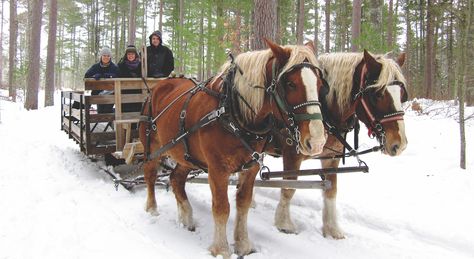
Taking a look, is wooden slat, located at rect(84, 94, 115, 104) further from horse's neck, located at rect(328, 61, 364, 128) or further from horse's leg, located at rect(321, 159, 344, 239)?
horse's neck, located at rect(328, 61, 364, 128)

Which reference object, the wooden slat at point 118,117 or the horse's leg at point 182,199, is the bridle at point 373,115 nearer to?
the horse's leg at point 182,199

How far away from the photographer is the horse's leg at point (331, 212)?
454 centimetres

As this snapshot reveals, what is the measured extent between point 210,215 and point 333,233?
62.6 inches

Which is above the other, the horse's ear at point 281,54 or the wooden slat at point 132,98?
the horse's ear at point 281,54

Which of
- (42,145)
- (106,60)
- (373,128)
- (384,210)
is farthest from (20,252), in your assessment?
(42,145)

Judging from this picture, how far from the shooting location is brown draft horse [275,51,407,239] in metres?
3.53

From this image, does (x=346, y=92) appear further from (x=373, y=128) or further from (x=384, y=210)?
(x=384, y=210)

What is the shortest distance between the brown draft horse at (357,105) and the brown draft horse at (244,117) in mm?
863

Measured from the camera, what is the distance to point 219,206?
3.64 metres

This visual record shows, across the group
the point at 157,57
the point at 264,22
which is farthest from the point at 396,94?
the point at 157,57

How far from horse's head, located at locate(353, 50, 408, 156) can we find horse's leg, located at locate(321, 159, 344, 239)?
0.97m

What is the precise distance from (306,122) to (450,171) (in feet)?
16.9

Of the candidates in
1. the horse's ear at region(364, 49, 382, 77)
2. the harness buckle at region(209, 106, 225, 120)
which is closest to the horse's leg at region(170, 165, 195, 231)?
the harness buckle at region(209, 106, 225, 120)

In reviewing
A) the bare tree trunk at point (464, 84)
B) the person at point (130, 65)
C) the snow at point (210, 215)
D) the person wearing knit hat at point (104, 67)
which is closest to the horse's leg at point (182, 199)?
the snow at point (210, 215)
